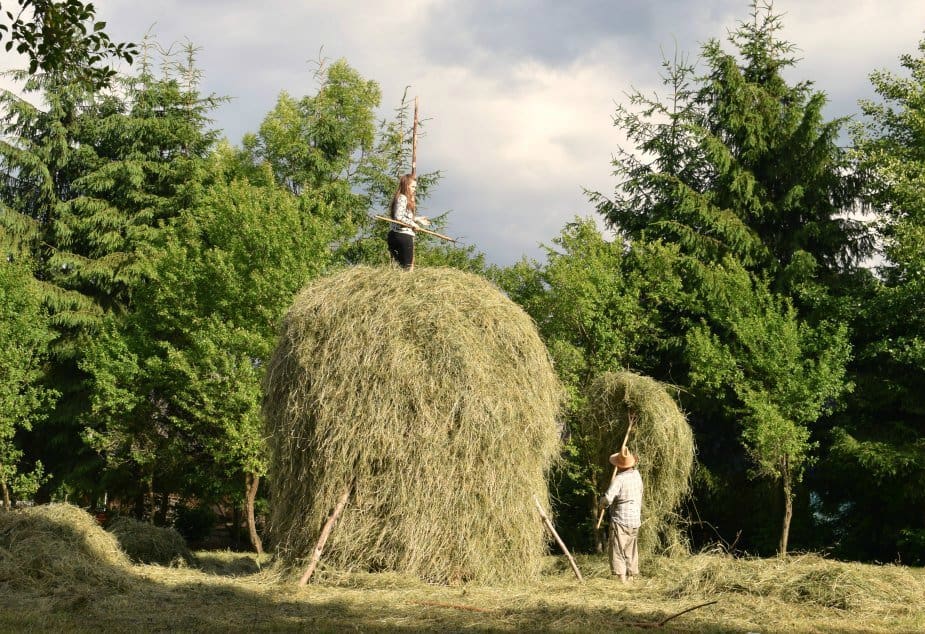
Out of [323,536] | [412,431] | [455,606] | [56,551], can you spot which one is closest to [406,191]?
[412,431]

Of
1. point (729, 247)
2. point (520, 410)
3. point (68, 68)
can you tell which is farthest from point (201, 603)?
point (729, 247)

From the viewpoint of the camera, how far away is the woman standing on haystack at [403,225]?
1120 centimetres

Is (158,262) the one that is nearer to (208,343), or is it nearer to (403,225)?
Answer: (208,343)

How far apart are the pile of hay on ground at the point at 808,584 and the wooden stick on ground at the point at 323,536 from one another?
3547 millimetres

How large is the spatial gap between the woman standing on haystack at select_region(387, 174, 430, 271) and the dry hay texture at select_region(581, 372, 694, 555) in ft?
13.0

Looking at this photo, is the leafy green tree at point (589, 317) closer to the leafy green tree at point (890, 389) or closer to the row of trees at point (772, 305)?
the row of trees at point (772, 305)

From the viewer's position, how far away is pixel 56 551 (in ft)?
33.8

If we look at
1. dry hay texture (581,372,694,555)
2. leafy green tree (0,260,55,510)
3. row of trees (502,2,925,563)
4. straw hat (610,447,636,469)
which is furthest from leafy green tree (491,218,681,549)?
leafy green tree (0,260,55,510)

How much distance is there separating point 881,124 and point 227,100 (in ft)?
62.1

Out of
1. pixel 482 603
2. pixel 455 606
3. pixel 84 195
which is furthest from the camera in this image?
pixel 84 195

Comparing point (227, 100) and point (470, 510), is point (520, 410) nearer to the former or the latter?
point (470, 510)

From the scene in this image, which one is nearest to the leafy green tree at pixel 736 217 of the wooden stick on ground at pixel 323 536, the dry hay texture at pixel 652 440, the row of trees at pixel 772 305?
the row of trees at pixel 772 305

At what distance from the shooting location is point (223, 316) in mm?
20391

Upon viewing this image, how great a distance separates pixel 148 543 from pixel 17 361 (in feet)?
27.5
